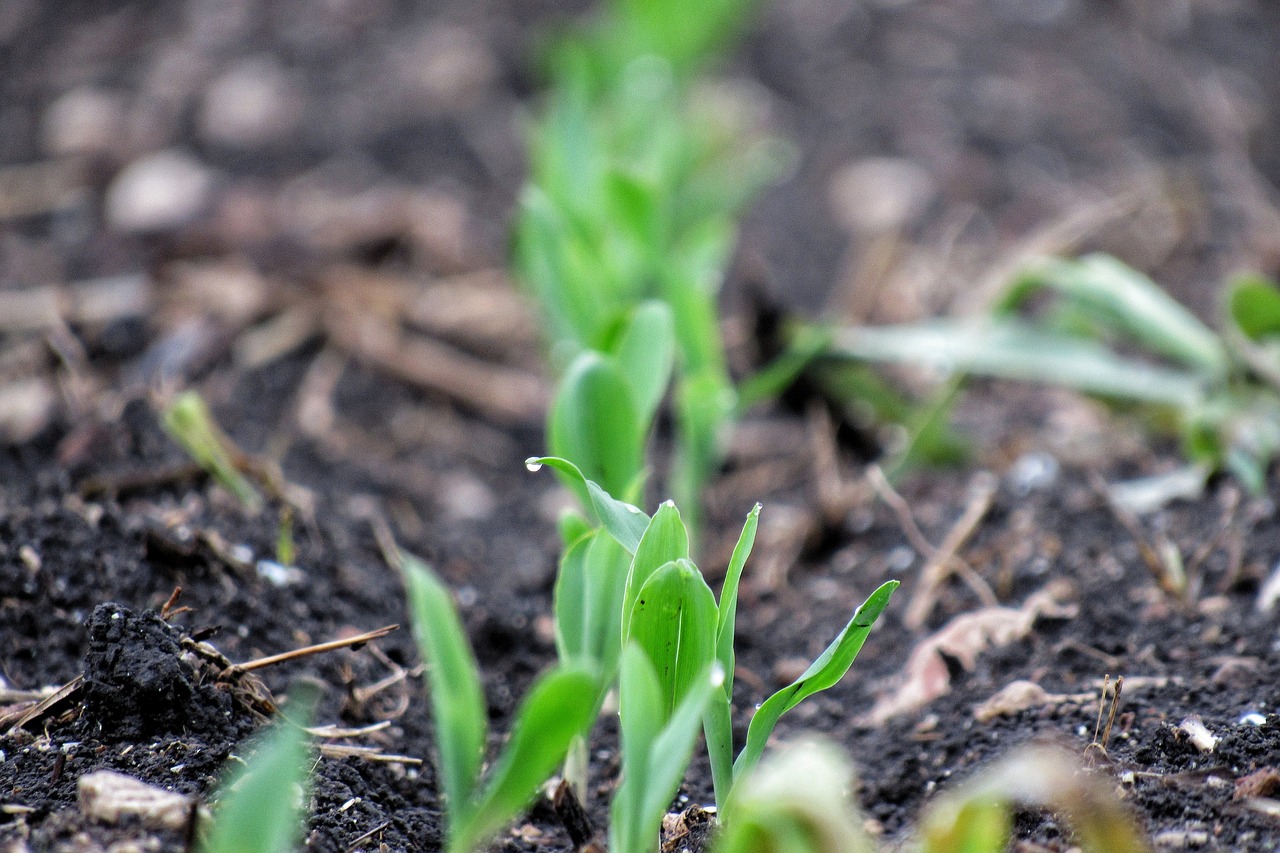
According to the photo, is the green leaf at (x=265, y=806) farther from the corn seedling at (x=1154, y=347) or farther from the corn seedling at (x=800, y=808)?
the corn seedling at (x=1154, y=347)

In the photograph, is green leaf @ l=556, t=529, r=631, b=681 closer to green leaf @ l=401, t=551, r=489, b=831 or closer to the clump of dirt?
green leaf @ l=401, t=551, r=489, b=831

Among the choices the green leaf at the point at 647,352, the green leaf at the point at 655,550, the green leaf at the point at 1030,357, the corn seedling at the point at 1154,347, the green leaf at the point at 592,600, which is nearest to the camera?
the green leaf at the point at 655,550

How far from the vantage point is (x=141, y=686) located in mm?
832

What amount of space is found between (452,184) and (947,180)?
1.11 metres

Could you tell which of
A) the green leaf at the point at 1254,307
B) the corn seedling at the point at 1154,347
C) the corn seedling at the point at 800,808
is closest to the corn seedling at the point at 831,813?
the corn seedling at the point at 800,808

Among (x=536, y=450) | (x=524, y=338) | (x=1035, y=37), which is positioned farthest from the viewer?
(x=1035, y=37)

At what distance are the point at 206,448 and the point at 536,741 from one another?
2.36 ft

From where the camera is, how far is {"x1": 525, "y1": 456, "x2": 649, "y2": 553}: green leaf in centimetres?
78

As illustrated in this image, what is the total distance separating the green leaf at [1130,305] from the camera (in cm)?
136

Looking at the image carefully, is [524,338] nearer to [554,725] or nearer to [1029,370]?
[1029,370]

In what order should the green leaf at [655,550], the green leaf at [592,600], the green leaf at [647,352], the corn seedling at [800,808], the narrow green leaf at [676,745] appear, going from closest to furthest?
the corn seedling at [800,808] → the narrow green leaf at [676,745] → the green leaf at [655,550] → the green leaf at [592,600] → the green leaf at [647,352]

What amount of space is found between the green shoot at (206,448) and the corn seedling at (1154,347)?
32.2 inches

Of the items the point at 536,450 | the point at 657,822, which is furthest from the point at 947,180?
the point at 657,822

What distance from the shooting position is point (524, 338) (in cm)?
212
